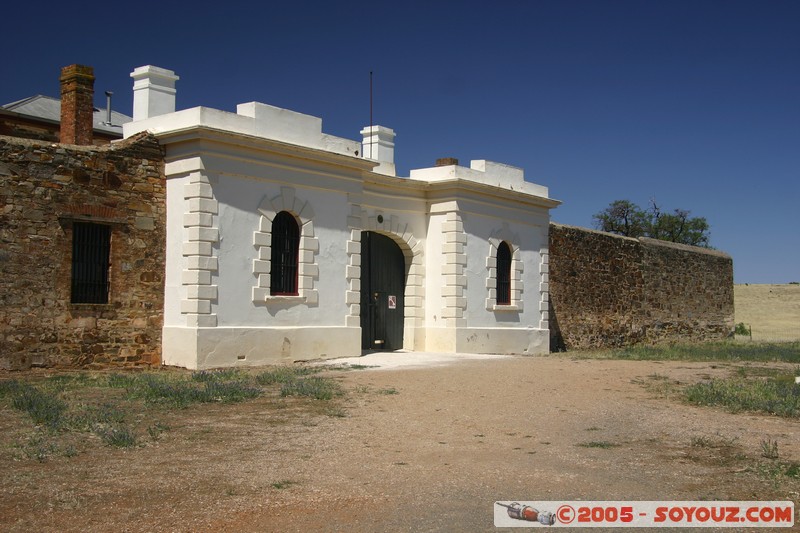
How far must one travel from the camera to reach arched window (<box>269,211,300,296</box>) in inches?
617

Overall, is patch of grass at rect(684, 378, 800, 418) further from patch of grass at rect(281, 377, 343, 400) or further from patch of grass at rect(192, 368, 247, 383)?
patch of grass at rect(192, 368, 247, 383)

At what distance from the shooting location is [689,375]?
1390 centimetres

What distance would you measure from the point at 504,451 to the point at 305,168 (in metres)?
9.60

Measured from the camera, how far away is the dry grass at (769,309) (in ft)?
119

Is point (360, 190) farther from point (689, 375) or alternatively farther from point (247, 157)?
point (689, 375)

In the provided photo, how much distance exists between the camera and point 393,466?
22.6 ft

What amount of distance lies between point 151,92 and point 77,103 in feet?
5.37

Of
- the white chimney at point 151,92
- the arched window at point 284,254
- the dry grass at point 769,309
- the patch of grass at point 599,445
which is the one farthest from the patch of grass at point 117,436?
the dry grass at point 769,309

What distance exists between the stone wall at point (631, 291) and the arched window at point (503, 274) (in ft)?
7.84

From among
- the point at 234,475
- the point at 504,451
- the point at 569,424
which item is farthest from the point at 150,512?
the point at 569,424

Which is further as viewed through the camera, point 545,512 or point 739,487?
point 739,487

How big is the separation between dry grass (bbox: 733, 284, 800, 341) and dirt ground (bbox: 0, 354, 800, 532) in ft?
89.2

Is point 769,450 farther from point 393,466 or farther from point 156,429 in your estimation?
point 156,429

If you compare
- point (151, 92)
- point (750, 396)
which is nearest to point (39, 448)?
point (750, 396)
